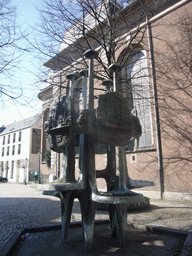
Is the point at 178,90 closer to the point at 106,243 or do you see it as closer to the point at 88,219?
the point at 106,243

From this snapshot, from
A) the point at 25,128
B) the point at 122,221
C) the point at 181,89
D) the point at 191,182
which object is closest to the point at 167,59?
the point at 181,89

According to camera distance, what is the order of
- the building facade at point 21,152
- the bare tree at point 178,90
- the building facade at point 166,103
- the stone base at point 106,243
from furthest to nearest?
the building facade at point 21,152, the bare tree at point 178,90, the building facade at point 166,103, the stone base at point 106,243

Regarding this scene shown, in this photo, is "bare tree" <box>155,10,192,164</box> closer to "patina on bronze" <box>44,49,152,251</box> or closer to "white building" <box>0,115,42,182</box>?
"patina on bronze" <box>44,49,152,251</box>

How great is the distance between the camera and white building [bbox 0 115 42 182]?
45.0 meters

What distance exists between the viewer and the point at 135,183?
4.35 meters

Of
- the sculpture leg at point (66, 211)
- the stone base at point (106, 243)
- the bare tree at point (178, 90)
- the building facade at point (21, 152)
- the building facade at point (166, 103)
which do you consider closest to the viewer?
the stone base at point (106, 243)

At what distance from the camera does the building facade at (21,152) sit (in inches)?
1769

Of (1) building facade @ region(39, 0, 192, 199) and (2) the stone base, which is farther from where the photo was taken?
(1) building facade @ region(39, 0, 192, 199)

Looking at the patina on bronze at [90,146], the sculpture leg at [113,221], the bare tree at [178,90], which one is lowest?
the sculpture leg at [113,221]

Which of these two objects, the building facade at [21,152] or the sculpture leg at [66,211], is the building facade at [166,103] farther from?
the building facade at [21,152]

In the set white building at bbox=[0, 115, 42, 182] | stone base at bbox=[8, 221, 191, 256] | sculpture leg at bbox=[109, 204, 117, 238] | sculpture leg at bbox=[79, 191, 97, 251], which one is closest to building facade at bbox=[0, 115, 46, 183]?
white building at bbox=[0, 115, 42, 182]

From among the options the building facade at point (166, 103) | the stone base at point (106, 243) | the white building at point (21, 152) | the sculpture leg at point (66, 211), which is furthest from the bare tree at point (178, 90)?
the white building at point (21, 152)

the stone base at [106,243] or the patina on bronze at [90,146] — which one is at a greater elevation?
the patina on bronze at [90,146]

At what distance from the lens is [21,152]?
155 ft
